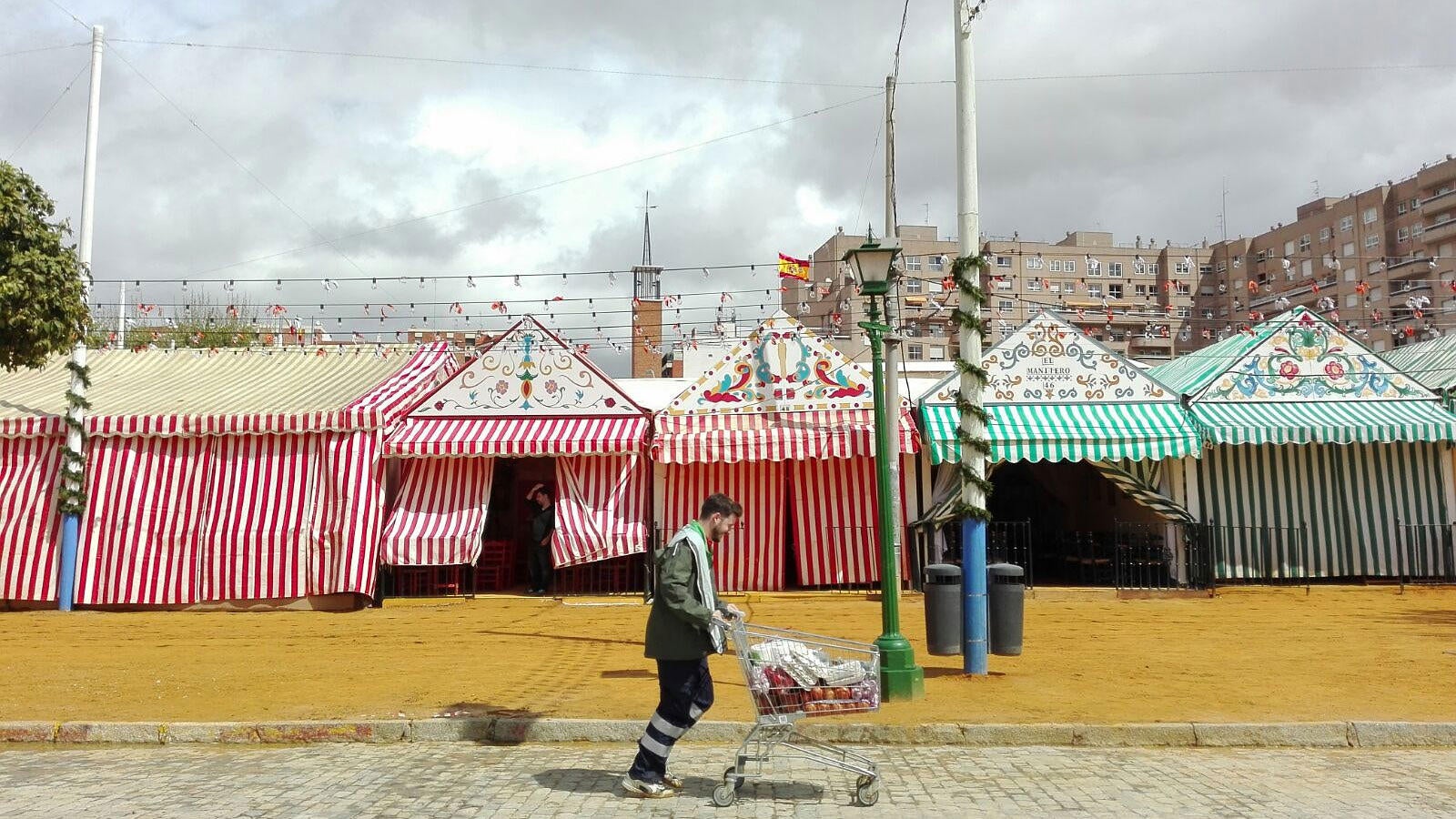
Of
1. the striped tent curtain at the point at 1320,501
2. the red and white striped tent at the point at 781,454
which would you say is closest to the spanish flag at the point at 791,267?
the red and white striped tent at the point at 781,454

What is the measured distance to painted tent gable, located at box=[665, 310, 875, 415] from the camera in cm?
1758

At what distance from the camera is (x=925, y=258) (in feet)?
268

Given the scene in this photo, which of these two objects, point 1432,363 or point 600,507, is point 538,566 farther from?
point 1432,363

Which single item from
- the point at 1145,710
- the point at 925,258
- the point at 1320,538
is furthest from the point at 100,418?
the point at 925,258

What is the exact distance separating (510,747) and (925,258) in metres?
76.9

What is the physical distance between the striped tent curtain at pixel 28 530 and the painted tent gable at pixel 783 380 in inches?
388

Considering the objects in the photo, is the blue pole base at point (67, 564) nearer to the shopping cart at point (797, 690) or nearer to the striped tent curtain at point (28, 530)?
the striped tent curtain at point (28, 530)

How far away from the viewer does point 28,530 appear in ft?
55.5

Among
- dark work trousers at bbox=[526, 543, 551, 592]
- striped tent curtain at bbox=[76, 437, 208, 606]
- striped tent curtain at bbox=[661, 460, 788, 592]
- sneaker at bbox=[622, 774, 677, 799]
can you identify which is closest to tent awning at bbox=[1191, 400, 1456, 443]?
striped tent curtain at bbox=[661, 460, 788, 592]

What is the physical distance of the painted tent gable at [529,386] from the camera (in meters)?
17.7

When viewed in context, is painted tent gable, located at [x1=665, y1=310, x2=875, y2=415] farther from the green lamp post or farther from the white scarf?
the white scarf

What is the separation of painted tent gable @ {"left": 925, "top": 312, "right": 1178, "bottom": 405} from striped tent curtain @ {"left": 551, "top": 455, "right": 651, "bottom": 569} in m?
5.19

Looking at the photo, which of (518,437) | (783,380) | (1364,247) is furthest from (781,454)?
(1364,247)

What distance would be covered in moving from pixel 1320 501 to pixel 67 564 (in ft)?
67.7
